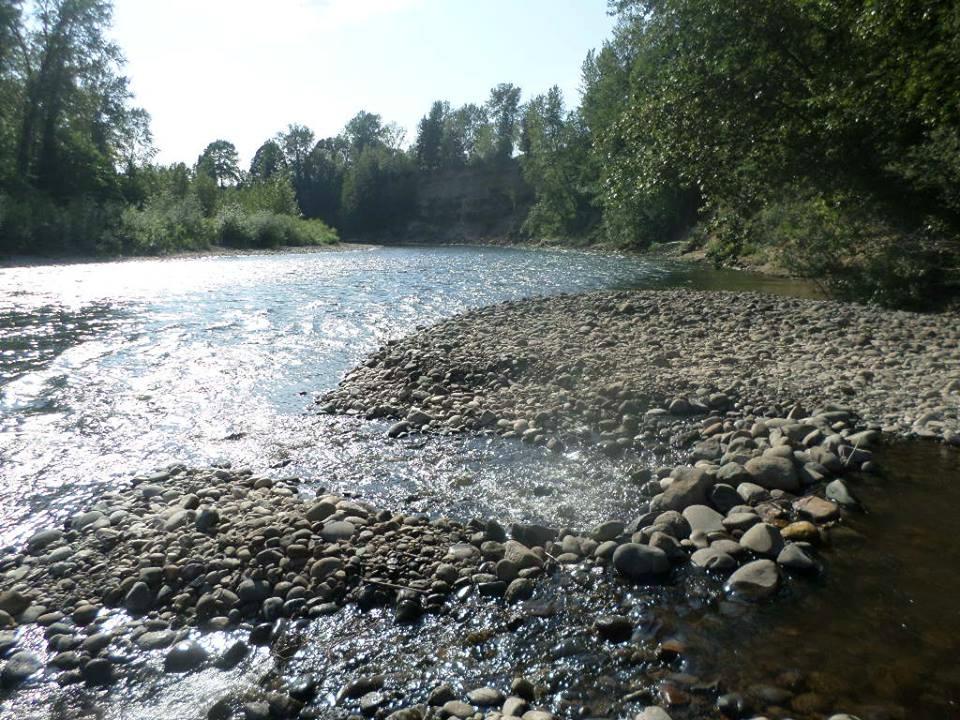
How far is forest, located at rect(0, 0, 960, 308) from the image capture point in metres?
15.5

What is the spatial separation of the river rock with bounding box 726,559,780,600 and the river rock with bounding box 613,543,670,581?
1.76 feet

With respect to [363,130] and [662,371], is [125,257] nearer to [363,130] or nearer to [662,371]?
[662,371]

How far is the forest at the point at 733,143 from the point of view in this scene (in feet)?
50.7

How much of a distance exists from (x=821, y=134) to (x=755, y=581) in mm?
15580

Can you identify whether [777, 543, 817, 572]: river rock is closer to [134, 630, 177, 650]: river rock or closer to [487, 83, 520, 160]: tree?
[134, 630, 177, 650]: river rock

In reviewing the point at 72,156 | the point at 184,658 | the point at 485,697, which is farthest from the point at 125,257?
the point at 485,697

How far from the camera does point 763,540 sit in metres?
5.77

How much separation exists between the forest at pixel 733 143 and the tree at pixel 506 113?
62.2 meters

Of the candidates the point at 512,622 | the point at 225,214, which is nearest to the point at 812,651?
the point at 512,622

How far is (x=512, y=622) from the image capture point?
16.5ft

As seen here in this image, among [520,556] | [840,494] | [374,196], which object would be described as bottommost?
[520,556]

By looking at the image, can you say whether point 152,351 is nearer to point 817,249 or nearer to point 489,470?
point 489,470

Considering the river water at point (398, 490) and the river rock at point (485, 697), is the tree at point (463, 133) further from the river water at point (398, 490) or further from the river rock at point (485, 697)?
the river rock at point (485, 697)

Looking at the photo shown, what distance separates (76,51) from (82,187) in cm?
946
